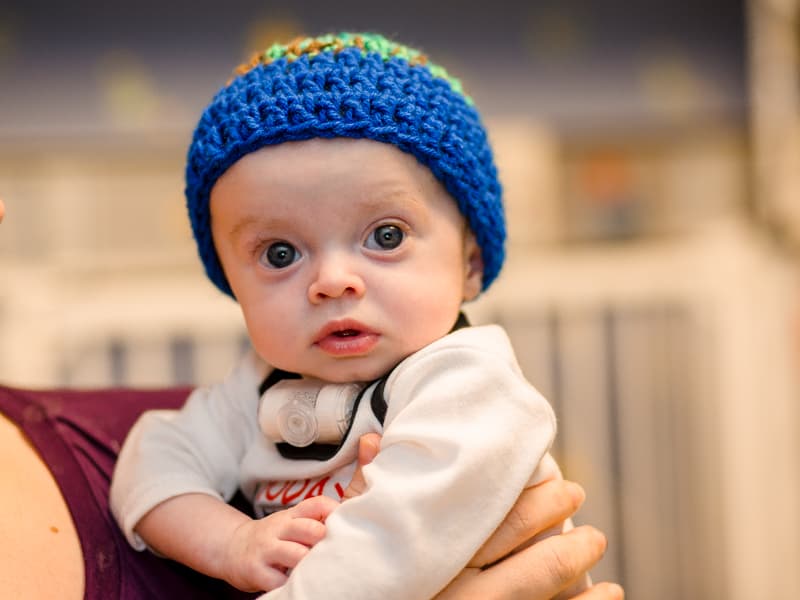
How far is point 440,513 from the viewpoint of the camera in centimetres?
68

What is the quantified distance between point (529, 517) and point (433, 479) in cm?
18

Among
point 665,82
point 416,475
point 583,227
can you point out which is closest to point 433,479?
point 416,475

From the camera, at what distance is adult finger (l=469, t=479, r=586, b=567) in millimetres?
809

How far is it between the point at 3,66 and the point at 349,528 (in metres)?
2.04

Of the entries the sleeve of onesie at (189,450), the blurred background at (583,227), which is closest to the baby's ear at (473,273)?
the sleeve of onesie at (189,450)

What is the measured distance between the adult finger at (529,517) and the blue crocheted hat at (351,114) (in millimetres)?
247

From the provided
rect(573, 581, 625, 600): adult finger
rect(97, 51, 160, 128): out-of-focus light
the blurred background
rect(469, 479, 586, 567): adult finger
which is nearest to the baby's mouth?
rect(469, 479, 586, 567): adult finger

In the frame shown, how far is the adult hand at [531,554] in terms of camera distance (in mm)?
774

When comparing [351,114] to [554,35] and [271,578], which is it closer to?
[271,578]

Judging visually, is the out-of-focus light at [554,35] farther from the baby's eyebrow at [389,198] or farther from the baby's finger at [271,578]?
the baby's finger at [271,578]

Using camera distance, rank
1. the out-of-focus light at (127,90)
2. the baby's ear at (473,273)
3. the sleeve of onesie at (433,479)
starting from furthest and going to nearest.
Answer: the out-of-focus light at (127,90) < the baby's ear at (473,273) < the sleeve of onesie at (433,479)

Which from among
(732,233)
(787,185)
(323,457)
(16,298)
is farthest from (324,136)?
(787,185)

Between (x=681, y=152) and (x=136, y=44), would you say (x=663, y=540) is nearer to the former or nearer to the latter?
(x=681, y=152)

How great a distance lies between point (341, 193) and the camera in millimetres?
775
